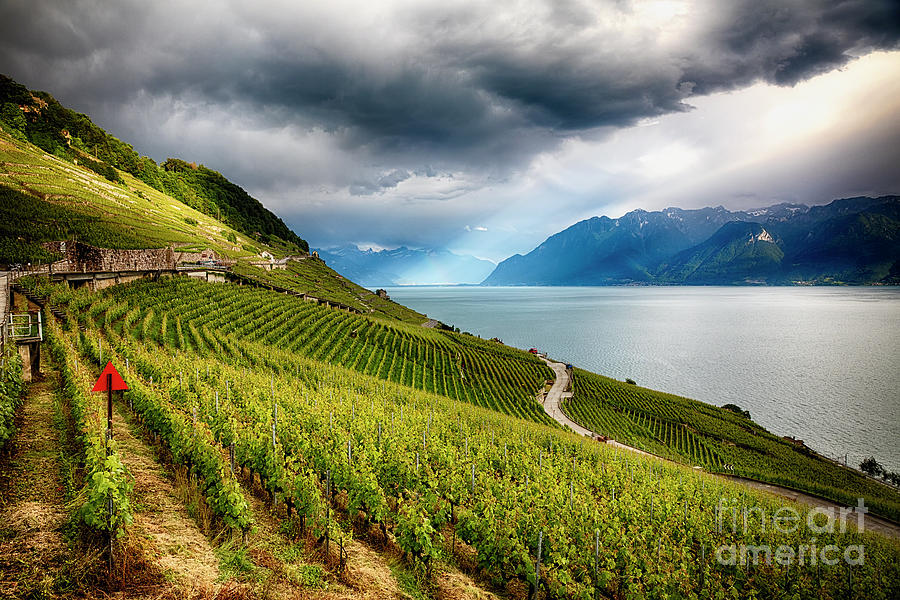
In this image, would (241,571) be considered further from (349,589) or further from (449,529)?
(449,529)

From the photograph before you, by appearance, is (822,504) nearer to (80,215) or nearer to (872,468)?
(872,468)

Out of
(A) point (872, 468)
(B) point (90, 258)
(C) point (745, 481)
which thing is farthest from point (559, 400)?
(B) point (90, 258)

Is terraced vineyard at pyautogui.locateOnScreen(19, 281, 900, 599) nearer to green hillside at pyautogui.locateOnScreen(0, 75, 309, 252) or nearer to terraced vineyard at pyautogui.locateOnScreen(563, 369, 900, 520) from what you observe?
terraced vineyard at pyautogui.locateOnScreen(563, 369, 900, 520)

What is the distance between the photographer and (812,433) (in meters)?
64.3

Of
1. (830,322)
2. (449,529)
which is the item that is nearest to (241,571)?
(449,529)

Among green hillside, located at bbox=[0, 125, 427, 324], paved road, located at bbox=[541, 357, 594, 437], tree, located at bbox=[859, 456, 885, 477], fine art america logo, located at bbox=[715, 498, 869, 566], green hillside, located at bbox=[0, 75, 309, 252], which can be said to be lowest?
tree, located at bbox=[859, 456, 885, 477]

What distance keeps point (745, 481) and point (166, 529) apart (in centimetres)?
5346

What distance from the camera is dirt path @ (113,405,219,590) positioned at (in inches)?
292

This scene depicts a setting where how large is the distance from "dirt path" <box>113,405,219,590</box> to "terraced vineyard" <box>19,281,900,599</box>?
2.40ft

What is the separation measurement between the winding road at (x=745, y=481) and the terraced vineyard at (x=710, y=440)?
1.23 meters

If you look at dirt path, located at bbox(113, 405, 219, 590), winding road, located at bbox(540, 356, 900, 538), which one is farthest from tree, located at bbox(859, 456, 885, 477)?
dirt path, located at bbox(113, 405, 219, 590)

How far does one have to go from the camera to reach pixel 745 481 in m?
42.8

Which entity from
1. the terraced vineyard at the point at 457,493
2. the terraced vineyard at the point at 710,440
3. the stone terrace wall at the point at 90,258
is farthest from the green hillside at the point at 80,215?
the terraced vineyard at the point at 710,440

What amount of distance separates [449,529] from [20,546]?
1086 centimetres
